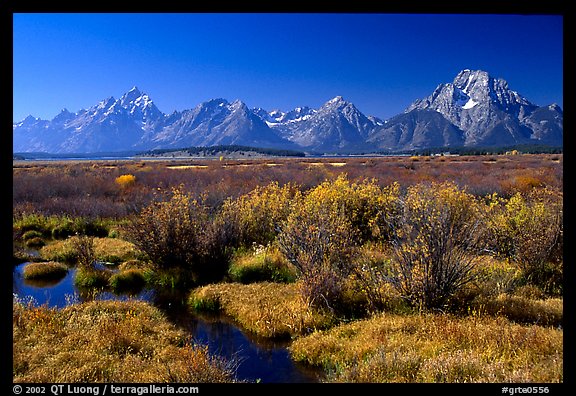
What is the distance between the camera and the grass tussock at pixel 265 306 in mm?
9250

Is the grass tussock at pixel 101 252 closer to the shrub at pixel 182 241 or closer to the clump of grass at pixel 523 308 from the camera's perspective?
the shrub at pixel 182 241

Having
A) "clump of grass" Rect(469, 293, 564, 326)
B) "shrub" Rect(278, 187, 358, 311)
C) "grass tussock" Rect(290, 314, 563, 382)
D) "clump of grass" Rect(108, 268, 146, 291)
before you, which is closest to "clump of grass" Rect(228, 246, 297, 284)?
"shrub" Rect(278, 187, 358, 311)

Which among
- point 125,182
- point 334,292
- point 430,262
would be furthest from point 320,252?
point 125,182

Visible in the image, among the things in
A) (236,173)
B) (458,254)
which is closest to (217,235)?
(458,254)

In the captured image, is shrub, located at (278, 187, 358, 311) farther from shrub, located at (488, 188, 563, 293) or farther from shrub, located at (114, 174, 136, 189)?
shrub, located at (114, 174, 136, 189)

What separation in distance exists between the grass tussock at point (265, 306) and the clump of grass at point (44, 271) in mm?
6233

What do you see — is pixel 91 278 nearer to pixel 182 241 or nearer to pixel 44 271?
pixel 44 271

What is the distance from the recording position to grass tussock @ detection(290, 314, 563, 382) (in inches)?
216

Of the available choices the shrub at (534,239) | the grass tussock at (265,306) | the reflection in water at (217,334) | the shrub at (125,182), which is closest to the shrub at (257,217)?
the grass tussock at (265,306)

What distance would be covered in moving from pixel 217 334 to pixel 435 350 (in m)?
5.33

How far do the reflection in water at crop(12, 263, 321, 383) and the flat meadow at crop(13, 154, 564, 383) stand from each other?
1.00ft

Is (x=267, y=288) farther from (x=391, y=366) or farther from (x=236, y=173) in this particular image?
(x=236, y=173)

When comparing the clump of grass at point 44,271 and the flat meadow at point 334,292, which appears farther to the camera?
the clump of grass at point 44,271
